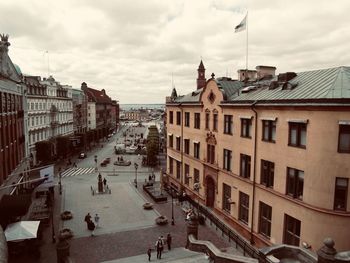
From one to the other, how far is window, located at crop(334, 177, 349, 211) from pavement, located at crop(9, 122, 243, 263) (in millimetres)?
9966

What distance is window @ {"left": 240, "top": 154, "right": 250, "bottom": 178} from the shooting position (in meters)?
27.7

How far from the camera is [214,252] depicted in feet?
71.4

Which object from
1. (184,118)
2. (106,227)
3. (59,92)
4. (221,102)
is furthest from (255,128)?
(59,92)

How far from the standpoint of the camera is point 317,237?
20.2 meters

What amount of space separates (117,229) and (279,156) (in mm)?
18361

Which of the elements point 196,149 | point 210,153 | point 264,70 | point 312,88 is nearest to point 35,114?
point 196,149

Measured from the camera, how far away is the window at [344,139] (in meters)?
19.0

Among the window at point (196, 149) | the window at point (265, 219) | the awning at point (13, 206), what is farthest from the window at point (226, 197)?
Answer: the awning at point (13, 206)

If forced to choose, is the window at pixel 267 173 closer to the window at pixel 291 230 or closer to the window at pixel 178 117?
the window at pixel 291 230

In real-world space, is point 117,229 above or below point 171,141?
below

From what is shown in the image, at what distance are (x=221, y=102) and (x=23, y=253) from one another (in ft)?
76.3

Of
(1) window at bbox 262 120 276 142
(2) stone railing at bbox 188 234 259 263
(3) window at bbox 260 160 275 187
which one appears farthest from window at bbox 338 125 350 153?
(2) stone railing at bbox 188 234 259 263

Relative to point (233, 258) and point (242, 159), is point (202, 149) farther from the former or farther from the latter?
point (233, 258)

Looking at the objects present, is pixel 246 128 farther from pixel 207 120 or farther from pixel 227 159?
pixel 207 120
